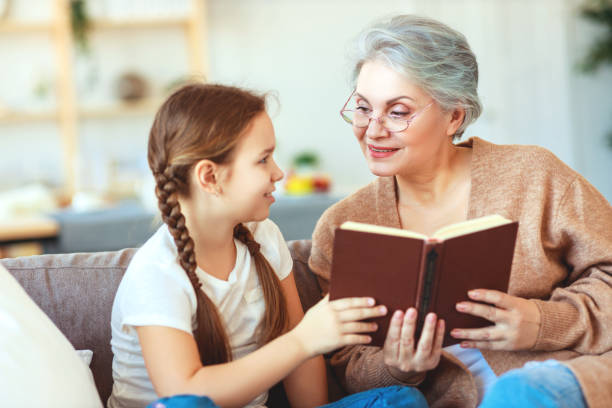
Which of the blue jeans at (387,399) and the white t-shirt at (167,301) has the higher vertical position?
the white t-shirt at (167,301)

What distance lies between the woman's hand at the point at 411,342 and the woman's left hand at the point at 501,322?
0.05 m

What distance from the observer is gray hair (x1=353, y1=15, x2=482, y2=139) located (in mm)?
1565

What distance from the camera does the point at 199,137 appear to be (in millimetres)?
1354

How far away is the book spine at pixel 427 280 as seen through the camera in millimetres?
1199

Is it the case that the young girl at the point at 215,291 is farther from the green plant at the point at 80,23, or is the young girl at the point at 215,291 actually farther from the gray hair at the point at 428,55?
the green plant at the point at 80,23

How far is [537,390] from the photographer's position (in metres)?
1.13

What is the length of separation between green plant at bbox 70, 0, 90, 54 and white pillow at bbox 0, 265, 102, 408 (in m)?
3.86

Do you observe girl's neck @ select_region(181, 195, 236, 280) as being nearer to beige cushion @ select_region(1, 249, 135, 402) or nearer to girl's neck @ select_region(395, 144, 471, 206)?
beige cushion @ select_region(1, 249, 135, 402)

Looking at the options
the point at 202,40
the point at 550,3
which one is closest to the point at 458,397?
the point at 202,40

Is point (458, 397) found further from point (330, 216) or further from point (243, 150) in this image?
point (243, 150)

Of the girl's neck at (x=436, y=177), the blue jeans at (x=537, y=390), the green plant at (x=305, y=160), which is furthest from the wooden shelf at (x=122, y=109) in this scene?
the blue jeans at (x=537, y=390)

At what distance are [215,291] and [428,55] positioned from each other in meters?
0.70

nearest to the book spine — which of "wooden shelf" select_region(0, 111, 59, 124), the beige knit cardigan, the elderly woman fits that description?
the elderly woman

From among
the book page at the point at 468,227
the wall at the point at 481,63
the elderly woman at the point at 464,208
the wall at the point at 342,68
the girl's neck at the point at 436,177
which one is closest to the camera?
the book page at the point at 468,227
